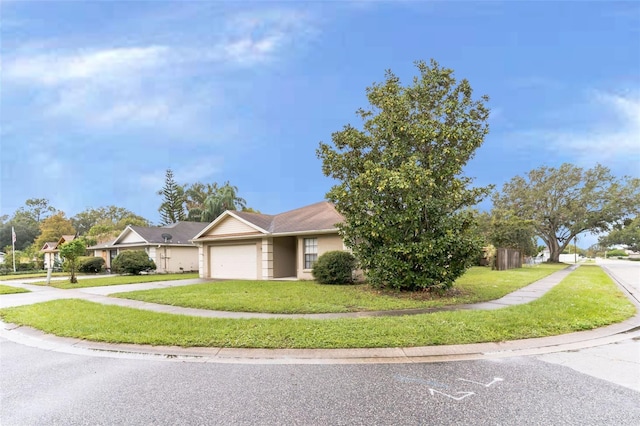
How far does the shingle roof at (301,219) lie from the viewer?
16.9 metres

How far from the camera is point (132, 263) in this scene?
76.7ft

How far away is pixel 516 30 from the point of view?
1260 centimetres

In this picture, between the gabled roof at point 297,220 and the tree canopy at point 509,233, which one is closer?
the gabled roof at point 297,220

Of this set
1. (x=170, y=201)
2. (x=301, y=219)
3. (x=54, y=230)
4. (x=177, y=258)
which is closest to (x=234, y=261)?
(x=301, y=219)

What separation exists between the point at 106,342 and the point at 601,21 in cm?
1680

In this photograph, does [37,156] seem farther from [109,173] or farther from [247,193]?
[247,193]

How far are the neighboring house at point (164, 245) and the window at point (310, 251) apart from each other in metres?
14.4

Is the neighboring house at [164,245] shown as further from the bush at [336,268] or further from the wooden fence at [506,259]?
the wooden fence at [506,259]

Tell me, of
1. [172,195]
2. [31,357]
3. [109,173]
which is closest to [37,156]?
[109,173]

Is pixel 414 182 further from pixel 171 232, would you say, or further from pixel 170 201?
pixel 170 201

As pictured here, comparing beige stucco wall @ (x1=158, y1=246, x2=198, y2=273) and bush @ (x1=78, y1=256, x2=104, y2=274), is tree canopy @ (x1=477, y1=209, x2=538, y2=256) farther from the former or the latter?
bush @ (x1=78, y1=256, x2=104, y2=274)

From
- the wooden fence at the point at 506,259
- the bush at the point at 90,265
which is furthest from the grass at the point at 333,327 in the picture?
the bush at the point at 90,265

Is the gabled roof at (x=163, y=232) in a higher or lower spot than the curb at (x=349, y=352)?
higher

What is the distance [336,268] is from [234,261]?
7.76 m
